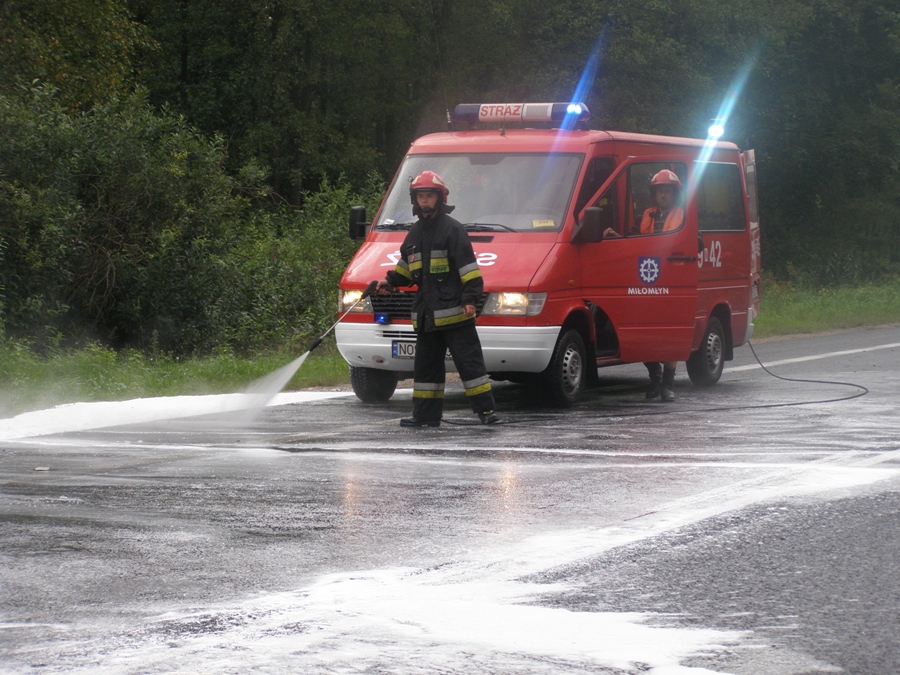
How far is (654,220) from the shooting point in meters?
12.5

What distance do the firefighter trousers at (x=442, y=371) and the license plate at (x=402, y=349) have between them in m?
0.89

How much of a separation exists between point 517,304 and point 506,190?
4.24 ft

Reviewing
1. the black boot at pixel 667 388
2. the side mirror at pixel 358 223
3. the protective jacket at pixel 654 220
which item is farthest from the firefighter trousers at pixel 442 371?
the protective jacket at pixel 654 220

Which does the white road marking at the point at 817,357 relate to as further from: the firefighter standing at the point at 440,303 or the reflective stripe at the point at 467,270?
the reflective stripe at the point at 467,270

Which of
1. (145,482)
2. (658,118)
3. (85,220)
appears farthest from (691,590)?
(658,118)

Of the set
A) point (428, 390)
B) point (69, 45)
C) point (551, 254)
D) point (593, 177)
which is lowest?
point (428, 390)

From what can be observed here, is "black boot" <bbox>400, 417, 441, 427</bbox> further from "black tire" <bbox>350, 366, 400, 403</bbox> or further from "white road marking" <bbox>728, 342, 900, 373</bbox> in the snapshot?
"white road marking" <bbox>728, 342, 900, 373</bbox>

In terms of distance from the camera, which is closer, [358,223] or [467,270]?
[467,270]

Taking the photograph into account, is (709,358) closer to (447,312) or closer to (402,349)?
(402,349)

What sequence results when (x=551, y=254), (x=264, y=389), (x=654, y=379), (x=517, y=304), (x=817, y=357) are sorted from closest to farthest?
(x=517, y=304) < (x=551, y=254) < (x=264, y=389) < (x=654, y=379) < (x=817, y=357)

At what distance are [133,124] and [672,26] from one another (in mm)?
20500

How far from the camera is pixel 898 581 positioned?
5.26 metres

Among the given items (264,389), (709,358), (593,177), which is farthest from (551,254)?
(709,358)

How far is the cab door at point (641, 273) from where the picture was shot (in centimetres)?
1211
